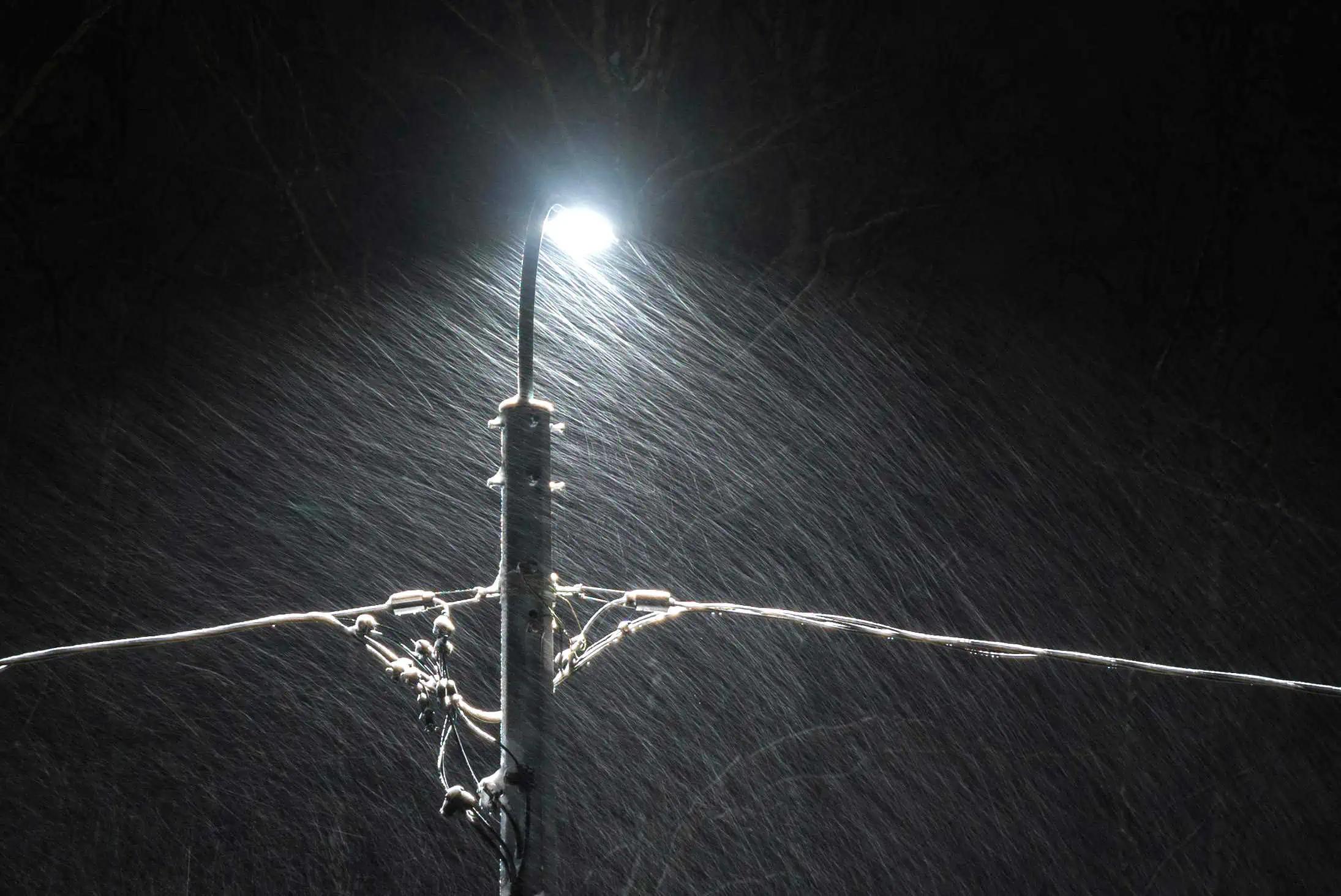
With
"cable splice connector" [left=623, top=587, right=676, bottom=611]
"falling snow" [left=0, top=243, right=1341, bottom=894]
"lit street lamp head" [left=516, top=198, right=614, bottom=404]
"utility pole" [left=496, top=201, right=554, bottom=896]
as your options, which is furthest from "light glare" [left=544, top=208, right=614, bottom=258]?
"falling snow" [left=0, top=243, right=1341, bottom=894]

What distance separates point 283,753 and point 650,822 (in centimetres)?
257

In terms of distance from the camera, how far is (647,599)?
7.82ft

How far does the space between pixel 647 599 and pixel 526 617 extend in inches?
13.2

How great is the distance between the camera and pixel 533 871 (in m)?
2.00

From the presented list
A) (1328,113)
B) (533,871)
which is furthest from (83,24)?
(1328,113)

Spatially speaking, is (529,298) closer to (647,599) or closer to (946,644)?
(647,599)

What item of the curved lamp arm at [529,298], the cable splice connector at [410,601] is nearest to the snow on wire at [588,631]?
the cable splice connector at [410,601]

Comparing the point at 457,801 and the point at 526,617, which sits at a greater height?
the point at 526,617

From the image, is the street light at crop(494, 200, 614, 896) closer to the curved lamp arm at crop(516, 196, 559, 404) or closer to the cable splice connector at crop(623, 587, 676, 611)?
the curved lamp arm at crop(516, 196, 559, 404)

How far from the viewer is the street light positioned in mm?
2018

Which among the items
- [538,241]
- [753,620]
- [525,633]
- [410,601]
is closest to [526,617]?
[525,633]

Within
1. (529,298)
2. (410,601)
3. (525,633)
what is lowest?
(525,633)

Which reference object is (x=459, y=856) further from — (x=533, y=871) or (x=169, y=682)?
(x=533, y=871)

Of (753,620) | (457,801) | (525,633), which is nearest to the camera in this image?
(457,801)
